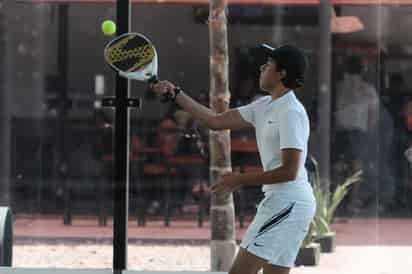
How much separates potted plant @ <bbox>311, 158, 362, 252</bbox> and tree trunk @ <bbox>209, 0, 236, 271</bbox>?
109 centimetres

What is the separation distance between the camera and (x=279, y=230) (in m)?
4.46

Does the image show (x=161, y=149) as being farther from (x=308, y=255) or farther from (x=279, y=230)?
(x=279, y=230)

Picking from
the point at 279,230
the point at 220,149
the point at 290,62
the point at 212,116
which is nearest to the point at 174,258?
the point at 220,149

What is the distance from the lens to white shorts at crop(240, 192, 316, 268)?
446cm

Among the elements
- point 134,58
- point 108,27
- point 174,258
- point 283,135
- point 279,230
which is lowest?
point 174,258

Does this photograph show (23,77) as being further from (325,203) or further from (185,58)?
(325,203)

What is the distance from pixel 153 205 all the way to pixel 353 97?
6.95ft

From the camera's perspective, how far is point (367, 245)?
859cm

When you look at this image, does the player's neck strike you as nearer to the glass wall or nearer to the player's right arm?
the player's right arm

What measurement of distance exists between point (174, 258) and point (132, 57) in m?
3.55

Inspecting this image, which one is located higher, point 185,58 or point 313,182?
point 185,58

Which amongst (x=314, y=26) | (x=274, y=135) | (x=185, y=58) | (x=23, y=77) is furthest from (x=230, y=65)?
(x=274, y=135)

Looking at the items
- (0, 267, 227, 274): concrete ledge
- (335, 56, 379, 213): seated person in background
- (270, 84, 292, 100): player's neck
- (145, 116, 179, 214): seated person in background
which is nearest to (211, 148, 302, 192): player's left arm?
(270, 84, 292, 100): player's neck

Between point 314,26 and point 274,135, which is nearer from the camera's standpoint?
point 274,135
